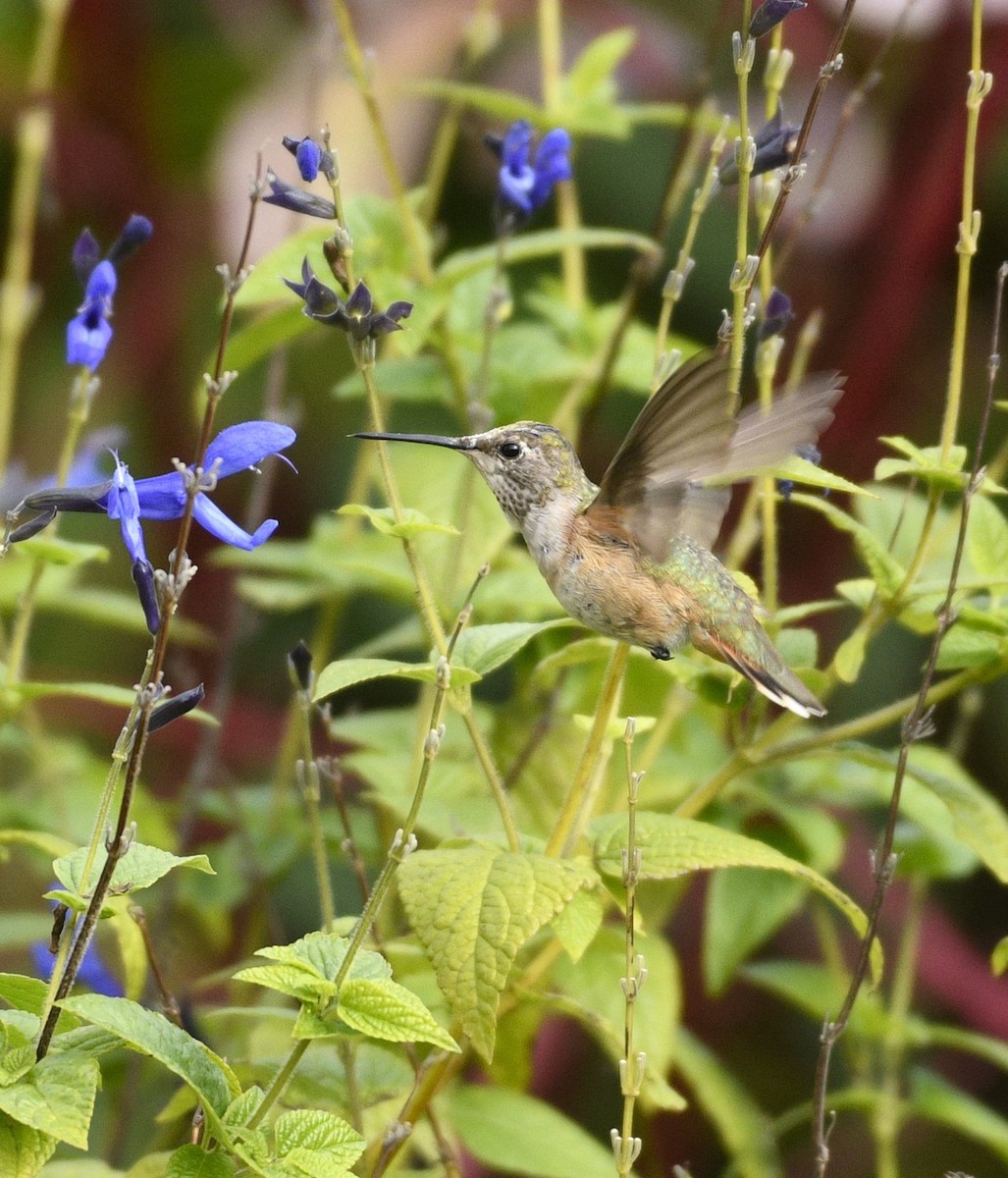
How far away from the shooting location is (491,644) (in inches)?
47.7

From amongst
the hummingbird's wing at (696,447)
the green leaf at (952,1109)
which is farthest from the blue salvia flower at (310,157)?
the green leaf at (952,1109)

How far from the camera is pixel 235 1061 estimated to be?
4.17ft

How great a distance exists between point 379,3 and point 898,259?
1.29 metres

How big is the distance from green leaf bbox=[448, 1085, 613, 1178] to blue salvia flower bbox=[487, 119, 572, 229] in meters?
0.95

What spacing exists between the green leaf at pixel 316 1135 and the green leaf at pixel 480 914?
11 cm

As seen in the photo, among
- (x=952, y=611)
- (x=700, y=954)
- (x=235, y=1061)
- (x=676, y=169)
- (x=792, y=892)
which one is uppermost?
(x=676, y=169)

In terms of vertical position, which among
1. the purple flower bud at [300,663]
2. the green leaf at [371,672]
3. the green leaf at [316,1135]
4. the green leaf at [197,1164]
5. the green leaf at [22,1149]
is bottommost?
the green leaf at [197,1164]

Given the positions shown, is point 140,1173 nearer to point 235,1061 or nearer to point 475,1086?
point 235,1061

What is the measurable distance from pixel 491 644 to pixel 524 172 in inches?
25.2

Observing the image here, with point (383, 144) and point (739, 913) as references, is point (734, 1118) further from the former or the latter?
point (383, 144)

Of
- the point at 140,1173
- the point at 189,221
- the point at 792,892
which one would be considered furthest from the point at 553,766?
the point at 189,221

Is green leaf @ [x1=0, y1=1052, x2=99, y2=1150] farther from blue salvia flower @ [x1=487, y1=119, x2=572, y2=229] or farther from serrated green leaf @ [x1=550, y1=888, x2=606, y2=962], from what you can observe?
blue salvia flower @ [x1=487, y1=119, x2=572, y2=229]

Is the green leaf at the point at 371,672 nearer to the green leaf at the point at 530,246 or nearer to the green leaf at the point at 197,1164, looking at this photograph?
the green leaf at the point at 197,1164

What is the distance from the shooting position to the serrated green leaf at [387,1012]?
3.11ft
